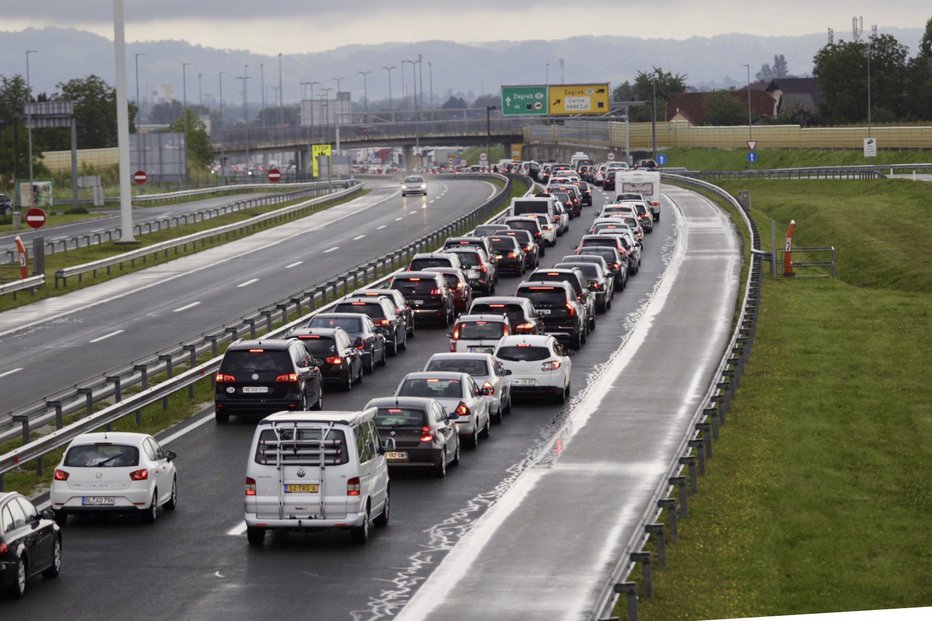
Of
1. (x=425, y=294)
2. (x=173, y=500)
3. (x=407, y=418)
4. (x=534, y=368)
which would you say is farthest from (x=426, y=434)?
(x=425, y=294)

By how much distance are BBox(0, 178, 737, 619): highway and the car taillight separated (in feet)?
2.49

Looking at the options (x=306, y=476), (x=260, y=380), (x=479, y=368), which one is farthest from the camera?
(x=479, y=368)

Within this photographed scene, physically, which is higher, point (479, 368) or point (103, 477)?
point (479, 368)

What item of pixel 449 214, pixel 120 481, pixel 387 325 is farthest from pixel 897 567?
pixel 449 214

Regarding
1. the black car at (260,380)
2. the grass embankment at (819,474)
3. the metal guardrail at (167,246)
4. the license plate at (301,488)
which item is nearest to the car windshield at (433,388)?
the black car at (260,380)

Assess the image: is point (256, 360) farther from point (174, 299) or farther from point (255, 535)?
point (174, 299)

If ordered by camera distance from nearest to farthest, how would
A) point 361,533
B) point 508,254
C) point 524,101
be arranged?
point 361,533, point 508,254, point 524,101

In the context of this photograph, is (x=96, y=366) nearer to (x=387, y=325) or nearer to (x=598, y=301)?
(x=387, y=325)

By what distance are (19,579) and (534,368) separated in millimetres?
18518

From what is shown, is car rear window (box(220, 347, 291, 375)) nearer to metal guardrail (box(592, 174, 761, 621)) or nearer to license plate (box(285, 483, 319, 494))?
metal guardrail (box(592, 174, 761, 621))

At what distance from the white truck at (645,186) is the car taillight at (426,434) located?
65.7 metres

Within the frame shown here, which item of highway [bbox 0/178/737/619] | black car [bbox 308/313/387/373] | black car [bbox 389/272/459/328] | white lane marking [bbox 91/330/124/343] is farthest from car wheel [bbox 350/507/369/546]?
black car [bbox 389/272/459/328]

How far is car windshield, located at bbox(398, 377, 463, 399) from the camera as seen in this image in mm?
32031

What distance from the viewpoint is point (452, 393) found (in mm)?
32125
